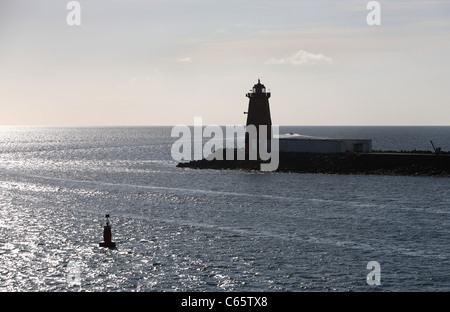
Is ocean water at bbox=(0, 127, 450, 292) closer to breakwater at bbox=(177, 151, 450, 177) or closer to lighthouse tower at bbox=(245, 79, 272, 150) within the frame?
breakwater at bbox=(177, 151, 450, 177)

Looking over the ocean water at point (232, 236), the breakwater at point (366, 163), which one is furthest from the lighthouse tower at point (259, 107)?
the ocean water at point (232, 236)

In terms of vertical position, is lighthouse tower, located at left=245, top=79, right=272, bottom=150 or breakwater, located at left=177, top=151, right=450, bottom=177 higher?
lighthouse tower, located at left=245, top=79, right=272, bottom=150

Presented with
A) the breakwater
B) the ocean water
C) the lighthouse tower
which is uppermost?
the lighthouse tower

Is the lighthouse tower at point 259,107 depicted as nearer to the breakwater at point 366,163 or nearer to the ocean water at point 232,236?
the breakwater at point 366,163

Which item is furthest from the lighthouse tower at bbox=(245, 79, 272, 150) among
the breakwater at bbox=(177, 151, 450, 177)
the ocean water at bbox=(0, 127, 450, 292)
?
the ocean water at bbox=(0, 127, 450, 292)

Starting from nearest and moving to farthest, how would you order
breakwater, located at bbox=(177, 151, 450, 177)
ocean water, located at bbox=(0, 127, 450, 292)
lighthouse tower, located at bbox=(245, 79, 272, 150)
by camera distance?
ocean water, located at bbox=(0, 127, 450, 292) → breakwater, located at bbox=(177, 151, 450, 177) → lighthouse tower, located at bbox=(245, 79, 272, 150)
